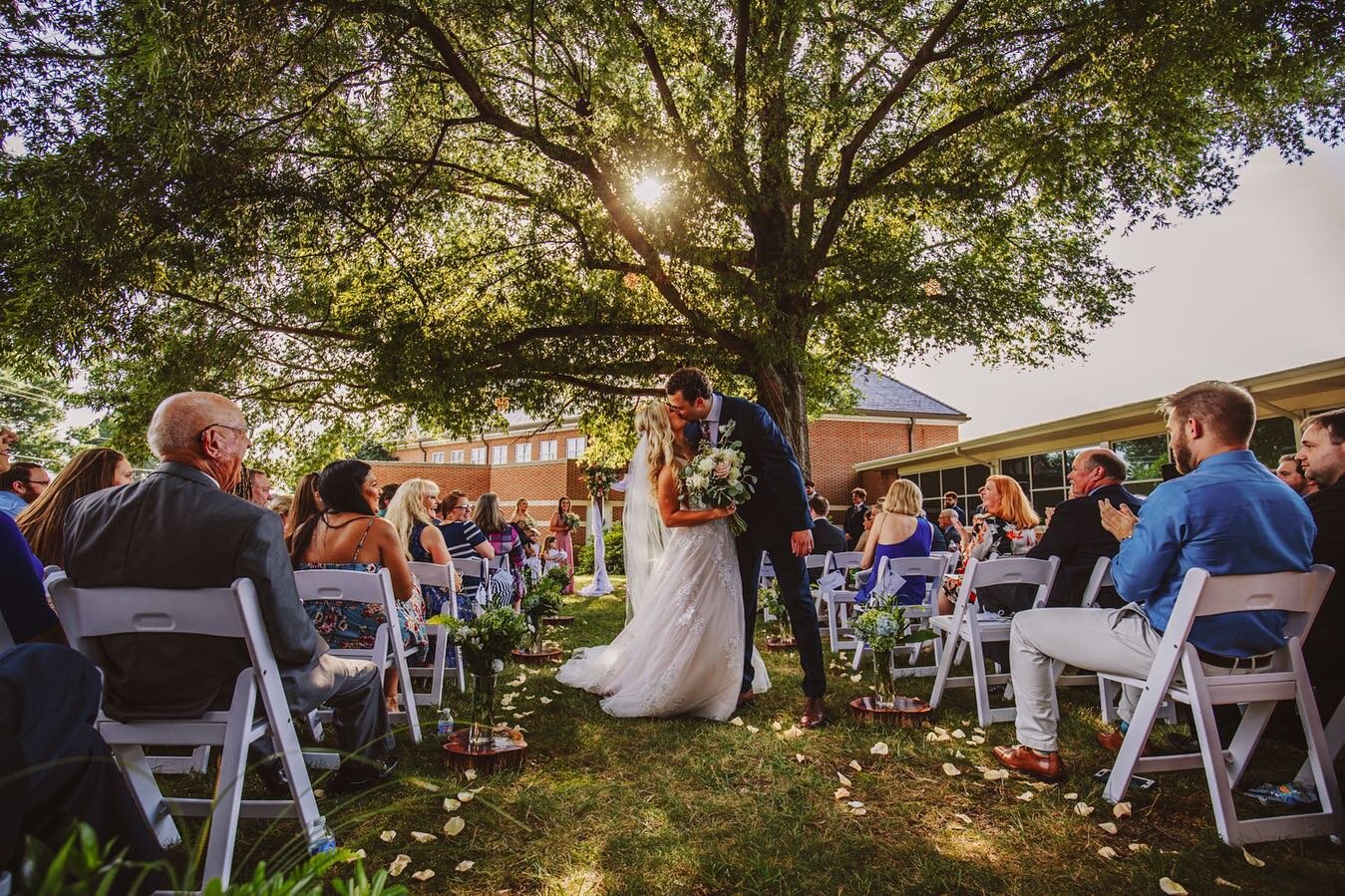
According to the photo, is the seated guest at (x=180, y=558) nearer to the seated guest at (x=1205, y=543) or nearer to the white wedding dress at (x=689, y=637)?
the white wedding dress at (x=689, y=637)

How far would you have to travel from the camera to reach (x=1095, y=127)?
928 centimetres

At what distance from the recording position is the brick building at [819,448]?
28500mm

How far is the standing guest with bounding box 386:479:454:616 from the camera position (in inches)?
249

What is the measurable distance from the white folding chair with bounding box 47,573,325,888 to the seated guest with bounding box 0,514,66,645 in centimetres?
10

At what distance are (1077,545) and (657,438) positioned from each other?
115 inches

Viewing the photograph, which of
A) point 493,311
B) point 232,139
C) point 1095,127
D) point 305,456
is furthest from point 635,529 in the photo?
point 305,456

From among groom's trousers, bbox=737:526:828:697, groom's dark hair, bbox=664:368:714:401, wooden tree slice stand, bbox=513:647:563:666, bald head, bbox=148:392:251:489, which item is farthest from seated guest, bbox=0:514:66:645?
wooden tree slice stand, bbox=513:647:563:666

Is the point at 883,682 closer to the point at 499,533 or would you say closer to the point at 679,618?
the point at 679,618

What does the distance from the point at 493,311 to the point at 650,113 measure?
3.72 m

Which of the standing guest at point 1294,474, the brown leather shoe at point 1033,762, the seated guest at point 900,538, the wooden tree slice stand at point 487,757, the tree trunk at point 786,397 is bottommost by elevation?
the brown leather shoe at point 1033,762

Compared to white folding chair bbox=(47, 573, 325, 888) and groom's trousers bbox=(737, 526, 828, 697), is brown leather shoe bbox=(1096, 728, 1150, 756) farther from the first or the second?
white folding chair bbox=(47, 573, 325, 888)

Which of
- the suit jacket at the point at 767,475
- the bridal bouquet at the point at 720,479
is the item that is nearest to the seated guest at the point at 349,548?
the bridal bouquet at the point at 720,479

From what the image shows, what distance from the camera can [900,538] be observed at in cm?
718

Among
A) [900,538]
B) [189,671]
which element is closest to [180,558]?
[189,671]
